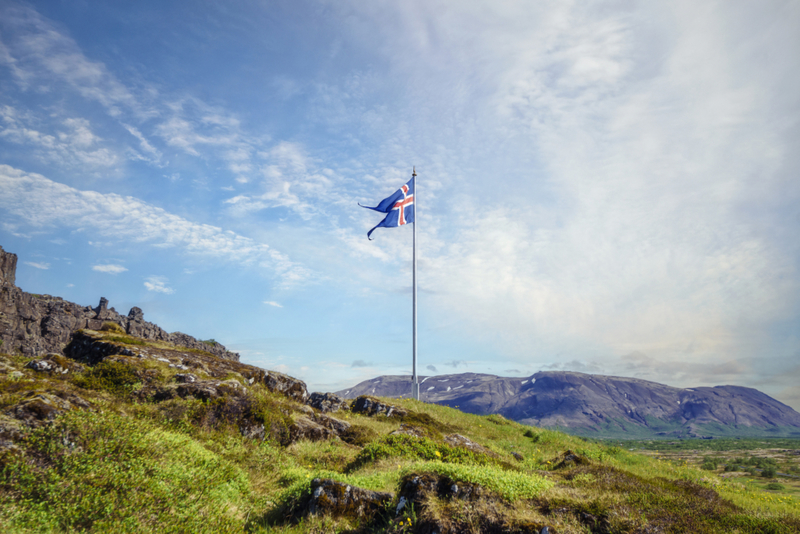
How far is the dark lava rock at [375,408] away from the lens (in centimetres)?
2352

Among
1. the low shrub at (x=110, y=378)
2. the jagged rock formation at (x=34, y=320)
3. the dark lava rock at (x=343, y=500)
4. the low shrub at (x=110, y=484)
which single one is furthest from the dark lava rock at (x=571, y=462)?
the jagged rock formation at (x=34, y=320)

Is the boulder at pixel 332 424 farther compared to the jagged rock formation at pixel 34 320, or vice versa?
the jagged rock formation at pixel 34 320

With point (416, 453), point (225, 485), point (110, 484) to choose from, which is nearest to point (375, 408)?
point (416, 453)

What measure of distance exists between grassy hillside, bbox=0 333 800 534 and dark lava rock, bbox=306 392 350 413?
27.7 ft

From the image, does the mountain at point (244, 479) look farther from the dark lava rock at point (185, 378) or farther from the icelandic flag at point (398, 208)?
the icelandic flag at point (398, 208)

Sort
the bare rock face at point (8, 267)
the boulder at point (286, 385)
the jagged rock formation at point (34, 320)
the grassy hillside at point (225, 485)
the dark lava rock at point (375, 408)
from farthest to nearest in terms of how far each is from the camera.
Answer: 1. the bare rock face at point (8, 267)
2. the jagged rock formation at point (34, 320)
3. the dark lava rock at point (375, 408)
4. the boulder at point (286, 385)
5. the grassy hillside at point (225, 485)

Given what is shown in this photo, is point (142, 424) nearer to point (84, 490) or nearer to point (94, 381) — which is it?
point (84, 490)

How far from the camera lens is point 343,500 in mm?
8703

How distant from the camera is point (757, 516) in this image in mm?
7570

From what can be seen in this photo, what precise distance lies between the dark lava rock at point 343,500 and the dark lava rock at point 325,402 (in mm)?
13481

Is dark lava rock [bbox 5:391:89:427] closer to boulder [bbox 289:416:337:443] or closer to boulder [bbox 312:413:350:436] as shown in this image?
boulder [bbox 289:416:337:443]

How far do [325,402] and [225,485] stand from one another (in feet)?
Result: 45.6

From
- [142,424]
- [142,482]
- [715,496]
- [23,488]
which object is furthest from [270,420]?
[715,496]

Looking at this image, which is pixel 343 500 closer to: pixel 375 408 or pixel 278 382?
pixel 278 382
